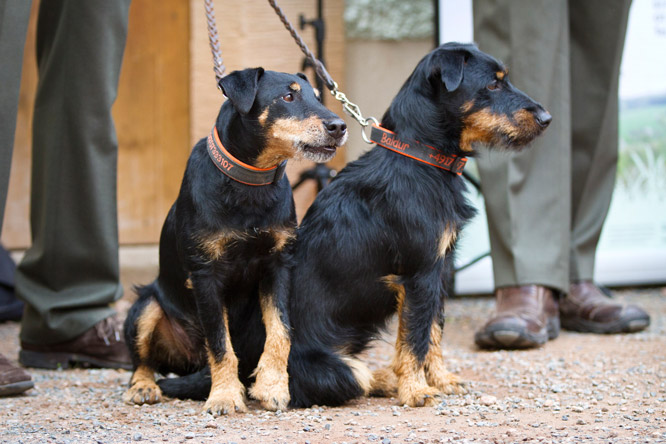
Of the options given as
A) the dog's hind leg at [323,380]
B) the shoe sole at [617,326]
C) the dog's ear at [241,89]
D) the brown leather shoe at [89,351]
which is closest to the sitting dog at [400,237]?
the dog's hind leg at [323,380]

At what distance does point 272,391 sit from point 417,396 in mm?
548

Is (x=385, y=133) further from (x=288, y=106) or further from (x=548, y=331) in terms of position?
(x=548, y=331)

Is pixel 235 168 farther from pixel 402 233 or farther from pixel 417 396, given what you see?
pixel 417 396

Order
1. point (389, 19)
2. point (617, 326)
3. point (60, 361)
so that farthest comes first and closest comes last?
point (389, 19)
point (617, 326)
point (60, 361)

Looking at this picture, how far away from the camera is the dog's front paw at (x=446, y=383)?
303 centimetres

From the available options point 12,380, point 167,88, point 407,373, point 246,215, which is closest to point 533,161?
point 407,373

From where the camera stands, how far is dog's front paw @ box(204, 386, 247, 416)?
2717mm

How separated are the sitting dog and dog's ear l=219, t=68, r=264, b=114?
0.55m

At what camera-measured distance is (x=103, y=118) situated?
3578 millimetres

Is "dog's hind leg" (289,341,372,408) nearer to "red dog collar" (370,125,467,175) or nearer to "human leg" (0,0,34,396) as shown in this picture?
"red dog collar" (370,125,467,175)

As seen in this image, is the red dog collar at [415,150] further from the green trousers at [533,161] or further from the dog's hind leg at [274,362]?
the green trousers at [533,161]

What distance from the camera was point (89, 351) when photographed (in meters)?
3.73

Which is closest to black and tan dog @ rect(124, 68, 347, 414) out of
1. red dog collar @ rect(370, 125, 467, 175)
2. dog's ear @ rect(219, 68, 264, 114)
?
dog's ear @ rect(219, 68, 264, 114)

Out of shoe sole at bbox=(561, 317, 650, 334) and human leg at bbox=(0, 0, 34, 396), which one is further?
shoe sole at bbox=(561, 317, 650, 334)
